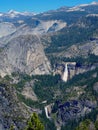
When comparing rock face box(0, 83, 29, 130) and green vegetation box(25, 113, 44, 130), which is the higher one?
green vegetation box(25, 113, 44, 130)

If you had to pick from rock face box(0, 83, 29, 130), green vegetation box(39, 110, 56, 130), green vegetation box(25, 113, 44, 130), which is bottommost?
green vegetation box(39, 110, 56, 130)

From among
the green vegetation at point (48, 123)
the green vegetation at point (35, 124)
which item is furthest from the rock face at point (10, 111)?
the green vegetation at point (35, 124)

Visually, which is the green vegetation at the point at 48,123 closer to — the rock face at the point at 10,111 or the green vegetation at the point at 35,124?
the rock face at the point at 10,111

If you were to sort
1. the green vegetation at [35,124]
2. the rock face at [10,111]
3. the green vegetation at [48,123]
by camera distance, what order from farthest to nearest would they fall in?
the green vegetation at [48,123], the rock face at [10,111], the green vegetation at [35,124]

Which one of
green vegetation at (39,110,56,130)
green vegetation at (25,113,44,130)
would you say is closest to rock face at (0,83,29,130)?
green vegetation at (39,110,56,130)

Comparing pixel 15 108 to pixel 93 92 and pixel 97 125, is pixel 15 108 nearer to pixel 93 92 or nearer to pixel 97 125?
pixel 93 92

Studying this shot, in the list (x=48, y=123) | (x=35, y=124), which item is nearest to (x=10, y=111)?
(x=48, y=123)

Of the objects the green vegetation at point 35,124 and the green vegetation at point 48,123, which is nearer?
the green vegetation at point 35,124

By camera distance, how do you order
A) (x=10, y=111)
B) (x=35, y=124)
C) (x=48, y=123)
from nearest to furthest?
(x=35, y=124), (x=10, y=111), (x=48, y=123)

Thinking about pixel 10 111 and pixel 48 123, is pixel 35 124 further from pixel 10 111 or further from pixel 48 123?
pixel 48 123

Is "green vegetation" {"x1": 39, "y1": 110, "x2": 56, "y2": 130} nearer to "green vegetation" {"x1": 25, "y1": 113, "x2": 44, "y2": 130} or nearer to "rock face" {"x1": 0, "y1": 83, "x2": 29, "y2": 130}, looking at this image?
"rock face" {"x1": 0, "y1": 83, "x2": 29, "y2": 130}

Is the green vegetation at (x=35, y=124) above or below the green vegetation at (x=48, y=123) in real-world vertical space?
above
